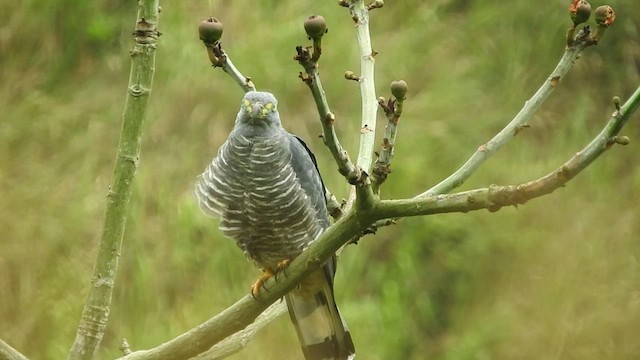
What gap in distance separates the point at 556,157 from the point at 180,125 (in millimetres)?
1875

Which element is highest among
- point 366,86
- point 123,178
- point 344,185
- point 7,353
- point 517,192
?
point 344,185

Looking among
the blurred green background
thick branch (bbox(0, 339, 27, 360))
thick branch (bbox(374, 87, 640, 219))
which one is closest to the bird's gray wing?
thick branch (bbox(0, 339, 27, 360))

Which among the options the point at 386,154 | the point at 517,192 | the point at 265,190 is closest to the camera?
the point at 517,192

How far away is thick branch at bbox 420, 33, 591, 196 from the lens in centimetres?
155

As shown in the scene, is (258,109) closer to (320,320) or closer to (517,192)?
(320,320)

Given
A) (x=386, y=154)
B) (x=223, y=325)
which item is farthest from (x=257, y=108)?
(x=386, y=154)

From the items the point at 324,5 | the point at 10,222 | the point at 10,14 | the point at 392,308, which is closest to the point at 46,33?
the point at 10,14

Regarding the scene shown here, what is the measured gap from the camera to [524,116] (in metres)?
1.72

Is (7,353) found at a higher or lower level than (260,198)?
lower

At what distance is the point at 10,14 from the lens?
506 cm

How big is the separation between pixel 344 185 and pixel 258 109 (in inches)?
89.8

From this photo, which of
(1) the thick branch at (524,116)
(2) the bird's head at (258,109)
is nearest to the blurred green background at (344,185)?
(2) the bird's head at (258,109)

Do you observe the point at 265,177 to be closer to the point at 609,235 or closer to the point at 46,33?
the point at 609,235

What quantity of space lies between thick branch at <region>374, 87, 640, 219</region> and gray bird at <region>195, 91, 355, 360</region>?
2.30 feet
